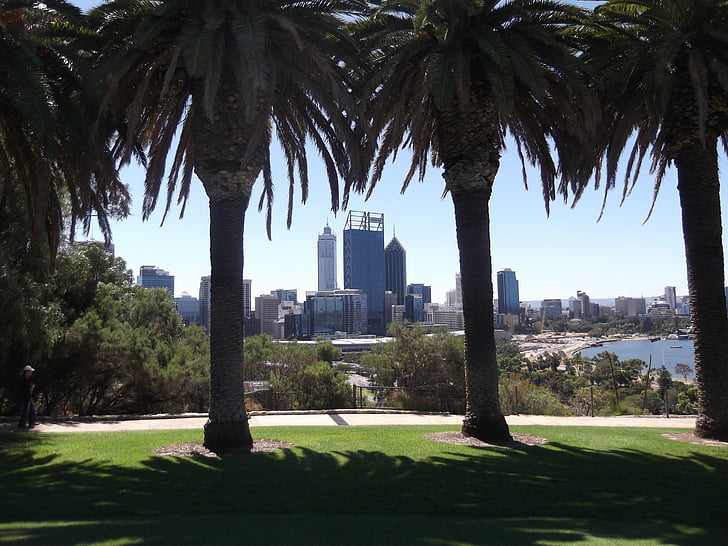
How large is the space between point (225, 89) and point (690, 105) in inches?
394

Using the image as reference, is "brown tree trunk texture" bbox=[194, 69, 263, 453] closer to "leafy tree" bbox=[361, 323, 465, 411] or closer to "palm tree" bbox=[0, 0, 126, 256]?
"palm tree" bbox=[0, 0, 126, 256]

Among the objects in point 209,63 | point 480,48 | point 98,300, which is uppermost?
point 480,48

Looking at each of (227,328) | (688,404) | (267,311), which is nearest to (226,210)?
(227,328)

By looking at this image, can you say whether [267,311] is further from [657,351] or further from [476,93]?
[476,93]

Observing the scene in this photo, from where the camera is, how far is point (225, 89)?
10.6 meters

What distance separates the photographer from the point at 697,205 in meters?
11.9

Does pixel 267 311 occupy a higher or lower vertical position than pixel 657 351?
higher

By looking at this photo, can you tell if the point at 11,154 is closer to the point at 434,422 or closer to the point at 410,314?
the point at 434,422

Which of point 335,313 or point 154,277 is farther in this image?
point 335,313

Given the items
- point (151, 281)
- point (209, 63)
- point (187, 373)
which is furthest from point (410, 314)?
point (209, 63)

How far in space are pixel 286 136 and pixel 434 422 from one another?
26.5 ft

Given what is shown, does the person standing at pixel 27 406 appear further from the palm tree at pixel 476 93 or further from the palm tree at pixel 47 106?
the palm tree at pixel 476 93

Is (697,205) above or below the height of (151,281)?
below

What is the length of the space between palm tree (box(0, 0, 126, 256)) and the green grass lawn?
5055 mm
